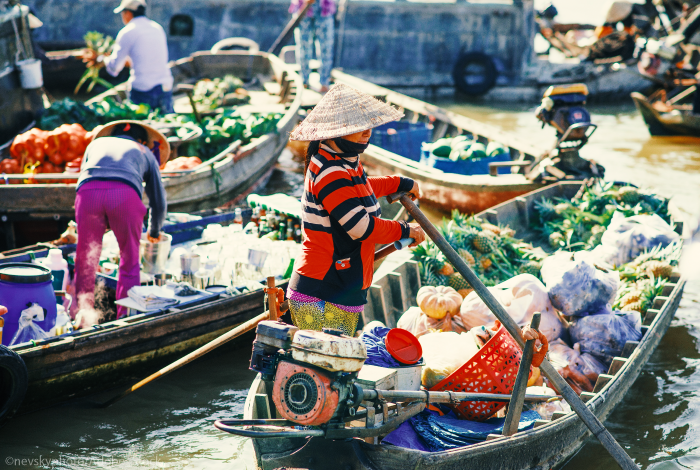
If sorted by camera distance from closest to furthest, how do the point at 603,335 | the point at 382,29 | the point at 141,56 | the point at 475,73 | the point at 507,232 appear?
1. the point at 603,335
2. the point at 507,232
3. the point at 141,56
4. the point at 382,29
5. the point at 475,73

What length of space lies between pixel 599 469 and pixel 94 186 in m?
3.83

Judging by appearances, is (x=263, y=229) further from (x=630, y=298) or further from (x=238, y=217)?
(x=630, y=298)

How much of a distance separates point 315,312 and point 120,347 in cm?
193

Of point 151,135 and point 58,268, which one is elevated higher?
point 151,135

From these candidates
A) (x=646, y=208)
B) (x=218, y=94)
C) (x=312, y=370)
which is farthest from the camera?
(x=218, y=94)

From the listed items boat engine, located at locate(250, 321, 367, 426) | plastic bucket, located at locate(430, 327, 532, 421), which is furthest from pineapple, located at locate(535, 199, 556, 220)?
boat engine, located at locate(250, 321, 367, 426)

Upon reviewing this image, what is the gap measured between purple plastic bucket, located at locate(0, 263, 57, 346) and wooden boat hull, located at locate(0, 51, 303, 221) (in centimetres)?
199

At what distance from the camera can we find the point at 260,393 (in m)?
3.25

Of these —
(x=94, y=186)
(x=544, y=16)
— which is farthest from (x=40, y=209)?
(x=544, y=16)

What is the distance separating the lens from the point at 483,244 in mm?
5293

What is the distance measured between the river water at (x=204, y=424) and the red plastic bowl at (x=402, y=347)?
999 mm

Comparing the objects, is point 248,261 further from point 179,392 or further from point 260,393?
point 260,393

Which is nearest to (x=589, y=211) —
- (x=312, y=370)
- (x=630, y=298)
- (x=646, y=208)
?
(x=646, y=208)

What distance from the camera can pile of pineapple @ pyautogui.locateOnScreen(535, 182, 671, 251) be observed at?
6.02 meters
